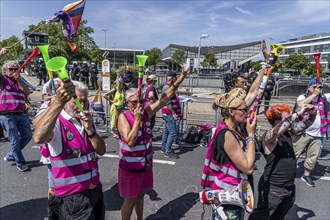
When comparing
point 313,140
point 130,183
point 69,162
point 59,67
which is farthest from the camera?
point 313,140

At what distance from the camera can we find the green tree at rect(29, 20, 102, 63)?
2386cm

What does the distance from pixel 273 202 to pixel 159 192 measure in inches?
80.2

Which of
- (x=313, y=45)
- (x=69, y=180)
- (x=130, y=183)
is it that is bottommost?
(x=130, y=183)

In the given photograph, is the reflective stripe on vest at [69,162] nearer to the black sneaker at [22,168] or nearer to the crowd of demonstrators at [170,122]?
the black sneaker at [22,168]

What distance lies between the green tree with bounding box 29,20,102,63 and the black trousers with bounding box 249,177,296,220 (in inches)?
903

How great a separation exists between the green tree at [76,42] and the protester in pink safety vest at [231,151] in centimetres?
2287

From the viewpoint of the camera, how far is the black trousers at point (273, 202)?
251 centimetres

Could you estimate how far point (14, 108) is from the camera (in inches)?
173

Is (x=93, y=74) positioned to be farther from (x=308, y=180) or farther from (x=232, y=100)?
(x=232, y=100)

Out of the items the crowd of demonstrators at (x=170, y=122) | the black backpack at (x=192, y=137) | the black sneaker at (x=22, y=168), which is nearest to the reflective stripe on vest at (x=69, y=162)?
the black sneaker at (x=22, y=168)

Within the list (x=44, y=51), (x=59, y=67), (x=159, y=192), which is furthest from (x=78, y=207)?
(x=159, y=192)

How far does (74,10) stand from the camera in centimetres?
211

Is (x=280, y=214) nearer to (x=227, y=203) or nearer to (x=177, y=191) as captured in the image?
(x=227, y=203)

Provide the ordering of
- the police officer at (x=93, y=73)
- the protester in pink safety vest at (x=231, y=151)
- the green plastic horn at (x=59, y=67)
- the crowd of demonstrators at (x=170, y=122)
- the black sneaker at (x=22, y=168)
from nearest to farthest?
the green plastic horn at (x=59, y=67) < the protester in pink safety vest at (x=231, y=151) < the black sneaker at (x=22, y=168) < the crowd of demonstrators at (x=170, y=122) < the police officer at (x=93, y=73)
